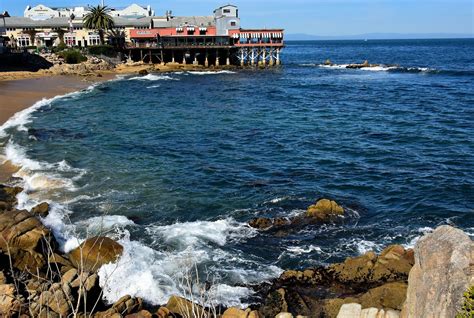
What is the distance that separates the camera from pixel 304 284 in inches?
597

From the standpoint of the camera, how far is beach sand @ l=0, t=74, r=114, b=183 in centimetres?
4546

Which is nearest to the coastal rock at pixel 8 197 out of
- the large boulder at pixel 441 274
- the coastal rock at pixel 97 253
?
the coastal rock at pixel 97 253

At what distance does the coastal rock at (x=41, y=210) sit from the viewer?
19891 millimetres

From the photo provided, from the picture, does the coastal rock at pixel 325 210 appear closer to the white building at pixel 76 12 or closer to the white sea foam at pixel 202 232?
the white sea foam at pixel 202 232

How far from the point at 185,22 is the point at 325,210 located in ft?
268

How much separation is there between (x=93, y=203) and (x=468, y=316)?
1779cm

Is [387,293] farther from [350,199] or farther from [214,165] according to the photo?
[214,165]

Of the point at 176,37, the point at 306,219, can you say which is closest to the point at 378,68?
the point at 176,37

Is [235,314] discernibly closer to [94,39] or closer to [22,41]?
[94,39]

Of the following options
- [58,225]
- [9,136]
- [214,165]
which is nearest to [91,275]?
[58,225]

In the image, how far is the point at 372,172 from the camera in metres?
27.1

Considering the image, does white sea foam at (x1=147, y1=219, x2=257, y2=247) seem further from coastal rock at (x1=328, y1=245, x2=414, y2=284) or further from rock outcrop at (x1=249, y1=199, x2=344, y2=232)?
coastal rock at (x1=328, y1=245, x2=414, y2=284)

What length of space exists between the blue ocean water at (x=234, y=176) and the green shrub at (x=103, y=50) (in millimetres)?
36236

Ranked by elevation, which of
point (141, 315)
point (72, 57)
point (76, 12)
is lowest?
point (141, 315)
